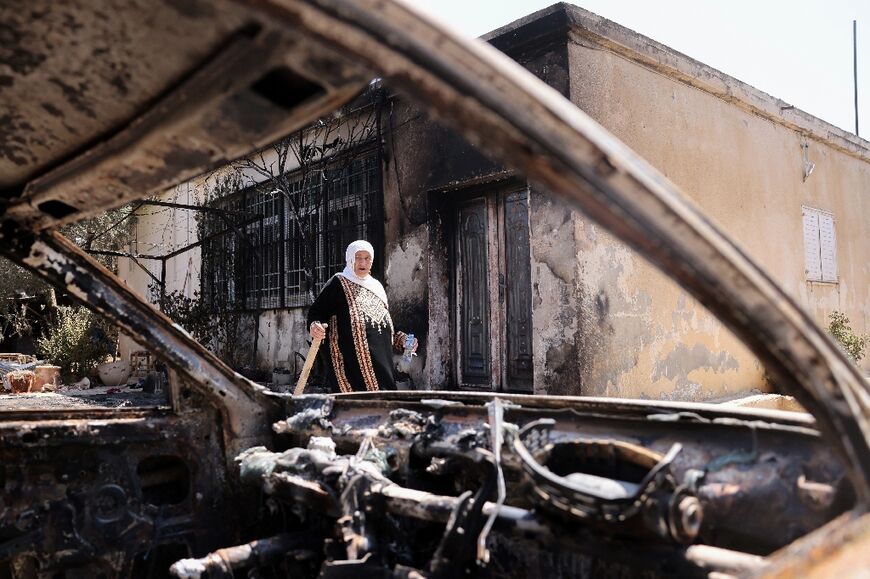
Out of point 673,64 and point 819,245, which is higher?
point 673,64

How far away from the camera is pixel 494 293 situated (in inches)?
261

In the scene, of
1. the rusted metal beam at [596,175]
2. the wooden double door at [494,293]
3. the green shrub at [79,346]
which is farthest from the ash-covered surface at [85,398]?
the rusted metal beam at [596,175]

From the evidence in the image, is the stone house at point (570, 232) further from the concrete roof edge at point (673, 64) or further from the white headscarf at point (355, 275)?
the white headscarf at point (355, 275)

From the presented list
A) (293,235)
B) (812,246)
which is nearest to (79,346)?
(293,235)

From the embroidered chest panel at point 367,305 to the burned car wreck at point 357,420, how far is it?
2.40 m

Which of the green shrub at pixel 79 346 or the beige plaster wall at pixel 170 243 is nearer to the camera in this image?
the green shrub at pixel 79 346

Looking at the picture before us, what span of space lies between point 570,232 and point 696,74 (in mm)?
2975

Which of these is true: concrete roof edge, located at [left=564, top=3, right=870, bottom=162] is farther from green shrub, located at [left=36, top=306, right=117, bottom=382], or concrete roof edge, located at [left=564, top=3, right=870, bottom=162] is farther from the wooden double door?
green shrub, located at [left=36, top=306, right=117, bottom=382]

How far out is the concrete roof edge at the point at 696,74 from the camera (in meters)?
5.85

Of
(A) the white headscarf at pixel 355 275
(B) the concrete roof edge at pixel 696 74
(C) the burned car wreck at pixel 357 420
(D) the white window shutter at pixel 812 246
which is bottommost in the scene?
(C) the burned car wreck at pixel 357 420

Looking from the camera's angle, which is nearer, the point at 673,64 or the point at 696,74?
the point at 673,64

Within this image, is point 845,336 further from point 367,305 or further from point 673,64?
point 367,305

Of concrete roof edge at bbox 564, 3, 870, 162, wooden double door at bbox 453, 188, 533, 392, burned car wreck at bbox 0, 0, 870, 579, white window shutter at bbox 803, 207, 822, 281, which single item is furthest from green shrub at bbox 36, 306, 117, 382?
white window shutter at bbox 803, 207, 822, 281

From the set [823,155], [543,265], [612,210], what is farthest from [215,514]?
[823,155]
